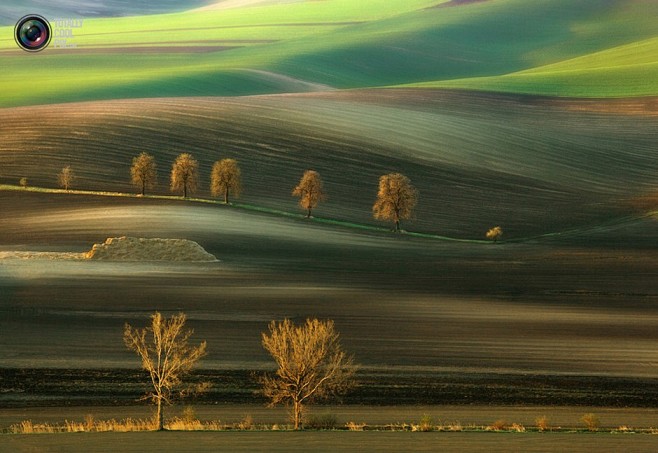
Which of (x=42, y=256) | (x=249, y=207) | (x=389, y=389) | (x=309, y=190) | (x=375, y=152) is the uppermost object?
(x=375, y=152)

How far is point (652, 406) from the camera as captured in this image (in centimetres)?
3612

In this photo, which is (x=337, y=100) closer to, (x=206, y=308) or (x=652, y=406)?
(x=206, y=308)

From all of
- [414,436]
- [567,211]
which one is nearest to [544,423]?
[414,436]

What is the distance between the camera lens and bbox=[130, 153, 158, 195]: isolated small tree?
315 ft

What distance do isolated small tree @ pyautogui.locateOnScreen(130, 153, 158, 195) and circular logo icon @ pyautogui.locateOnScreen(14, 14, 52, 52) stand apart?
62.8 m

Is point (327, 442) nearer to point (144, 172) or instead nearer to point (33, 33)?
point (33, 33)

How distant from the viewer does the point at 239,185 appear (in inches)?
3703

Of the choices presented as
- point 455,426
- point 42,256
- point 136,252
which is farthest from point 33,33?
point 42,256

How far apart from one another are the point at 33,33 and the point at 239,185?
6209 cm

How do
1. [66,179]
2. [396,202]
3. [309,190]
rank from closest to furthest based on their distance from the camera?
[396,202]
[309,190]
[66,179]

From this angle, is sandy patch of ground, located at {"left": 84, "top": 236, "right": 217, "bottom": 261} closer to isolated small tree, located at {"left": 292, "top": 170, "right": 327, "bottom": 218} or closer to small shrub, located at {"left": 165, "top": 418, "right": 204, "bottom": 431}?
isolated small tree, located at {"left": 292, "top": 170, "right": 327, "bottom": 218}

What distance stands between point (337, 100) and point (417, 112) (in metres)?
8.89

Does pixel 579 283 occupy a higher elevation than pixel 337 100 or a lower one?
lower

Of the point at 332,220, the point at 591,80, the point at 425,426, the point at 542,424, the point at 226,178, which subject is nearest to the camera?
the point at 425,426
